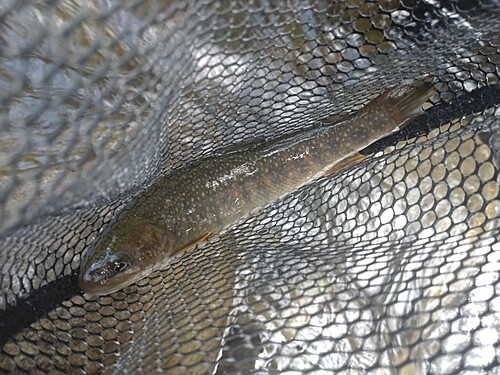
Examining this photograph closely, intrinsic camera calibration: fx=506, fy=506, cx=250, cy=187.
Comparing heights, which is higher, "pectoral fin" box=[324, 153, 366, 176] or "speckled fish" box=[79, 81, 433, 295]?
"speckled fish" box=[79, 81, 433, 295]

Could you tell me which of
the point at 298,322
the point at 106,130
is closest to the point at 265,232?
the point at 298,322

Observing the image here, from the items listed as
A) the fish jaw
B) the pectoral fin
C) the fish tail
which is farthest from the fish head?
the fish tail

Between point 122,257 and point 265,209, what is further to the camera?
point 265,209

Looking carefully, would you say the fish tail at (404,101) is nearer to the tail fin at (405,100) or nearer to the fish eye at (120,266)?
the tail fin at (405,100)

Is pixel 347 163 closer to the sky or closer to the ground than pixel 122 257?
closer to the ground

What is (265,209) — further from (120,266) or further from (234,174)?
(120,266)

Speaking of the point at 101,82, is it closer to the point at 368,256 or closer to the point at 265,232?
the point at 265,232

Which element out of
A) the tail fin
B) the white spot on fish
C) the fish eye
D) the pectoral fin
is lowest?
the pectoral fin

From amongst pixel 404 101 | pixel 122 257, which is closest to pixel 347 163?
pixel 404 101

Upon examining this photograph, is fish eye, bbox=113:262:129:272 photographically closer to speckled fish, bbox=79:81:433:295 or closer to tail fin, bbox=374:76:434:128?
speckled fish, bbox=79:81:433:295
